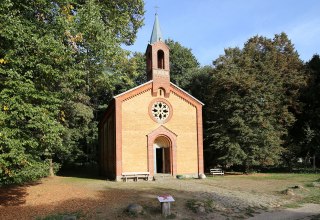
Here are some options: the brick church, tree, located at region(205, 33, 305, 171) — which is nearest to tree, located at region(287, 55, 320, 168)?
tree, located at region(205, 33, 305, 171)

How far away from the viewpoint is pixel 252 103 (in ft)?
112

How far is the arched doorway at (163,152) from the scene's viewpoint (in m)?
28.6

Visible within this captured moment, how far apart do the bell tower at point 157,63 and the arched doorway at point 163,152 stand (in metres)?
3.93

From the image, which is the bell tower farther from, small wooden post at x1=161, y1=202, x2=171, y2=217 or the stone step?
small wooden post at x1=161, y1=202, x2=171, y2=217

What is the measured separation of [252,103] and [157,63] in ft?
37.0

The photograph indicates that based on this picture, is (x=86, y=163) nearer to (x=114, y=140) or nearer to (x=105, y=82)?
(x=114, y=140)

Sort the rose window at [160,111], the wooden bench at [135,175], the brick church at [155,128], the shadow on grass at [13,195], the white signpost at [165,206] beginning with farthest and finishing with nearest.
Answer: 1. the rose window at [160,111]
2. the brick church at [155,128]
3. the wooden bench at [135,175]
4. the shadow on grass at [13,195]
5. the white signpost at [165,206]

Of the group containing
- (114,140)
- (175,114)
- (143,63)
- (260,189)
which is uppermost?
(143,63)

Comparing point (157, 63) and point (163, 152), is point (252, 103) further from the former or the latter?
point (157, 63)

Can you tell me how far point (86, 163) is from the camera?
44.8 meters

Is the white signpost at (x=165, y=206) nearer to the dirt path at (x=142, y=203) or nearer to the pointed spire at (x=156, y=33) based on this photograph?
the dirt path at (x=142, y=203)

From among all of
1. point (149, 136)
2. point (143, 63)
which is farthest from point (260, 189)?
point (143, 63)

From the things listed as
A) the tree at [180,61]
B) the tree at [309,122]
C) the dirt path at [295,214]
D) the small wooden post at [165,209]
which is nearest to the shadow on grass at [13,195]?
the small wooden post at [165,209]

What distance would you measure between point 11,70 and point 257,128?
26.4 meters
